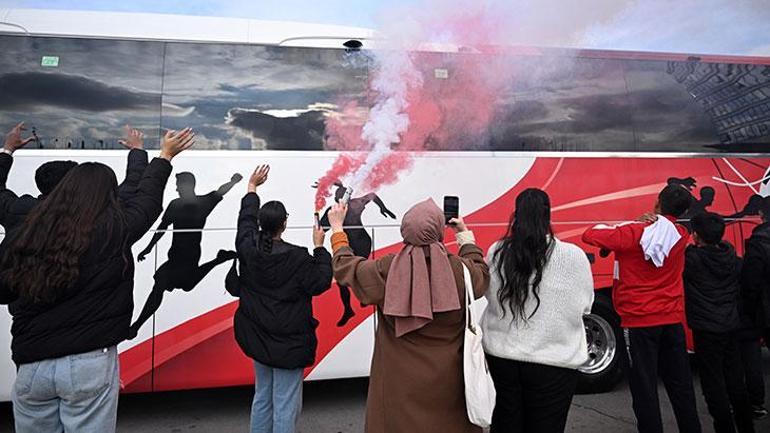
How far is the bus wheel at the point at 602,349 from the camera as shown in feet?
18.2

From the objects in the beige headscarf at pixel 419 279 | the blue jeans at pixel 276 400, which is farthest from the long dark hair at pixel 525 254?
the blue jeans at pixel 276 400

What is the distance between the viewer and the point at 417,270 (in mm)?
2396

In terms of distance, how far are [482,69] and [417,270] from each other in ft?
11.2

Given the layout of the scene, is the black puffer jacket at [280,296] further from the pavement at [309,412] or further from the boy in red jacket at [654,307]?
the boy in red jacket at [654,307]

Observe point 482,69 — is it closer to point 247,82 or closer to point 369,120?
point 369,120

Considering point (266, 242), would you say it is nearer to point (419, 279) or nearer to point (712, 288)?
point (419, 279)

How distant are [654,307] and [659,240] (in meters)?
0.48

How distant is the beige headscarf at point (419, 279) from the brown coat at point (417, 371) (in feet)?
0.27

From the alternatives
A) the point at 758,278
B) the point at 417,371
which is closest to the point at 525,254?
the point at 417,371

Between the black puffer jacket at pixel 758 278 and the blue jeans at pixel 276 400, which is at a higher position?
the black puffer jacket at pixel 758 278

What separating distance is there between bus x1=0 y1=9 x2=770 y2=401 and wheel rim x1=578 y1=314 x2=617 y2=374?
2 centimetres

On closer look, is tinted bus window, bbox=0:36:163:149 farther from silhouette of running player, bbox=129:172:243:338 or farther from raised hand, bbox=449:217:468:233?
raised hand, bbox=449:217:468:233

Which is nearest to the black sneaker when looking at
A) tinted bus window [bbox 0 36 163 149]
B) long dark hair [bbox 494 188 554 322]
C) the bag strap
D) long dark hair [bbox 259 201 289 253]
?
long dark hair [bbox 494 188 554 322]

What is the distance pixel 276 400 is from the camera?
3332 millimetres
